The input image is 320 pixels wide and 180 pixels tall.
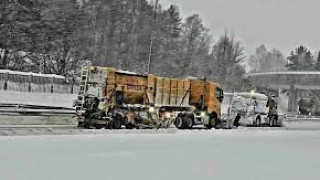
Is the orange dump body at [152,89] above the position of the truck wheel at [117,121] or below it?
above

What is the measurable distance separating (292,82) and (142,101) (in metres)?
66.3

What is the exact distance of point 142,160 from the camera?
49.5 ft

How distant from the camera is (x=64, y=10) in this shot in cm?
5259

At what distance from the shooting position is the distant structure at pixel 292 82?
87875 mm

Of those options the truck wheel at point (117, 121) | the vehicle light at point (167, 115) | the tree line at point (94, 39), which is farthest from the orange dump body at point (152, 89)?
the tree line at point (94, 39)

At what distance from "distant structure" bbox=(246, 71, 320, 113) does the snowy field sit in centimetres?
6819

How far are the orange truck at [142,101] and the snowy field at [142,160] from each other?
4.55 m

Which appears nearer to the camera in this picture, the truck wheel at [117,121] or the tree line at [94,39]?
the truck wheel at [117,121]

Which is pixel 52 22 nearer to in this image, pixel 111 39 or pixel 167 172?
pixel 111 39

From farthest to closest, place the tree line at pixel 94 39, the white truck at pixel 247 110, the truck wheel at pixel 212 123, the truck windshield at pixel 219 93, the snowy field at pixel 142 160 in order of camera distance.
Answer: the tree line at pixel 94 39 < the white truck at pixel 247 110 < the truck windshield at pixel 219 93 < the truck wheel at pixel 212 123 < the snowy field at pixel 142 160

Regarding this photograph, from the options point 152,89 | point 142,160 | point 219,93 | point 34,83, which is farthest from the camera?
point 34,83

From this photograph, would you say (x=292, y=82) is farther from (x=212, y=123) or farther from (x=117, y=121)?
(x=117, y=121)

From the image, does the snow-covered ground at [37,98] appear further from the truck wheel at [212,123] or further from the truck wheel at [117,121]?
the truck wheel at [117,121]

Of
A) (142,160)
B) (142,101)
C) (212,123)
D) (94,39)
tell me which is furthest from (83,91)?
(94,39)
